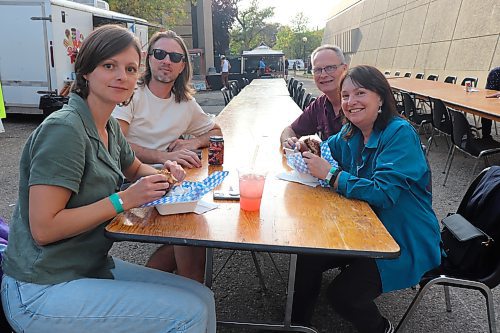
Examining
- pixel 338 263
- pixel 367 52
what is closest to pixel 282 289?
pixel 338 263

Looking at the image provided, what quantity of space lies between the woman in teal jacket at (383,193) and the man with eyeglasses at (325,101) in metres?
1.08

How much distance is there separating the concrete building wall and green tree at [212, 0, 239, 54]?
383 inches

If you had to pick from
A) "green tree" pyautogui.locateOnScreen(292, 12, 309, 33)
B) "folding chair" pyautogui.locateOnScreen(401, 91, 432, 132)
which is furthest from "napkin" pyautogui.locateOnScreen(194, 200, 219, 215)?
"green tree" pyautogui.locateOnScreen(292, 12, 309, 33)

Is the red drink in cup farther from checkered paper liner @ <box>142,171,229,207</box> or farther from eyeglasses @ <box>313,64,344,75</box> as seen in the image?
eyeglasses @ <box>313,64,344,75</box>

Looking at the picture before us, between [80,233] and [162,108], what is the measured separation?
5.07 feet

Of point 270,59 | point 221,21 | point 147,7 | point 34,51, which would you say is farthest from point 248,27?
point 34,51

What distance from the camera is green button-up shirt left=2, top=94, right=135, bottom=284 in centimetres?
144

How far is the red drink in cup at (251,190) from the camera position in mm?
1777

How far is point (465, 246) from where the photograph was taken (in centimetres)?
218

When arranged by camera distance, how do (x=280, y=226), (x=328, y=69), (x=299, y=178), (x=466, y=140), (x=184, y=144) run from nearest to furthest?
(x=280, y=226) → (x=299, y=178) → (x=184, y=144) → (x=328, y=69) → (x=466, y=140)

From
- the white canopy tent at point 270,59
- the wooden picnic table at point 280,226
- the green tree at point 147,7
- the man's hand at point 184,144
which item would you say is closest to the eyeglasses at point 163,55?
the man's hand at point 184,144

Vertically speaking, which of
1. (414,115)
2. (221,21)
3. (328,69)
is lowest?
(414,115)

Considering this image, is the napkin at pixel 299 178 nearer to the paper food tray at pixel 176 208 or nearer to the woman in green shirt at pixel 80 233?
the paper food tray at pixel 176 208

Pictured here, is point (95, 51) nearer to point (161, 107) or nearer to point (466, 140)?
point (161, 107)
